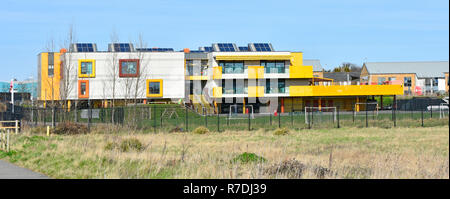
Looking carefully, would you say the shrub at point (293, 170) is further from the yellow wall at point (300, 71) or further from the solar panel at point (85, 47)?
the solar panel at point (85, 47)

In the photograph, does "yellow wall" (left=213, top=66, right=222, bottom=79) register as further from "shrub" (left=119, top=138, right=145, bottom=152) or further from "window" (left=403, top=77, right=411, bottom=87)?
"shrub" (left=119, top=138, right=145, bottom=152)

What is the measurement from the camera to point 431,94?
91000mm

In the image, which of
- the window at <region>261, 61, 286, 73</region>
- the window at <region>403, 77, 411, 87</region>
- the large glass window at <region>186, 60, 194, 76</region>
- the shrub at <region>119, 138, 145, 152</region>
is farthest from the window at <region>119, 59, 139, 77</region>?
the window at <region>403, 77, 411, 87</region>

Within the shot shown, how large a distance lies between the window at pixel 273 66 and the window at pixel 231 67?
9.71ft

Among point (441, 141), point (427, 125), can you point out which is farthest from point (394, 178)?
point (427, 125)

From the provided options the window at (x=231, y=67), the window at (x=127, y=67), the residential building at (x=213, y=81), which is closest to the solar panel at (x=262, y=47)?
the residential building at (x=213, y=81)

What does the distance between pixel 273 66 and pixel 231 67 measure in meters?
5.69

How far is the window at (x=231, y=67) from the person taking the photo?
2793 inches

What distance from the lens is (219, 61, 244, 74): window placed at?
233ft

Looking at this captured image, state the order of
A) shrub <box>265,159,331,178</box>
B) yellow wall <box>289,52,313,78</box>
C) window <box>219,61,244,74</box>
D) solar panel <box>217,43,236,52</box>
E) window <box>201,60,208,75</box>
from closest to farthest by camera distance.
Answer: shrub <box>265,159,331,178</box> < yellow wall <box>289,52,313,78</box> < window <box>219,61,244,74</box> < window <box>201,60,208,75</box> < solar panel <box>217,43,236,52</box>

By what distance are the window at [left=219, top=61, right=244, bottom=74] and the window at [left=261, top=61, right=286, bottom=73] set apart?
117 inches

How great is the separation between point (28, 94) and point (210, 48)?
1417 inches

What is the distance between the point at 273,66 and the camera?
240 ft
